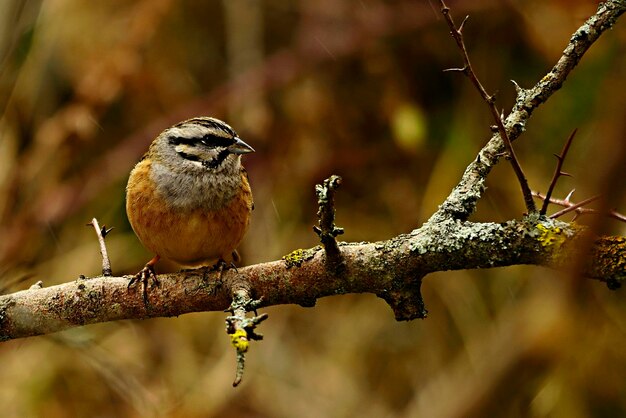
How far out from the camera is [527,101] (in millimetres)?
2391

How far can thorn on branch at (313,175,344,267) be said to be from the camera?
2150 millimetres

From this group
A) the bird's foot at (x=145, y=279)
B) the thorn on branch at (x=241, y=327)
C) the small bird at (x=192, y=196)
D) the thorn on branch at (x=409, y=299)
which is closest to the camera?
the thorn on branch at (x=241, y=327)

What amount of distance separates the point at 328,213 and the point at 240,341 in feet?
1.45

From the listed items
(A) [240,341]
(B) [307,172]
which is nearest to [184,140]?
(B) [307,172]

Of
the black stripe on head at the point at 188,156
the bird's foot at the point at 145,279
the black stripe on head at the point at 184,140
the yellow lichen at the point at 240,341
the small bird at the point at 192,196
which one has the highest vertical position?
the black stripe on head at the point at 184,140

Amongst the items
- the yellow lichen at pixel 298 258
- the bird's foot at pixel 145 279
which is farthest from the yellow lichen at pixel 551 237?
the bird's foot at pixel 145 279

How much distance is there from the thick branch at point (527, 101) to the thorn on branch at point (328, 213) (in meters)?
0.34

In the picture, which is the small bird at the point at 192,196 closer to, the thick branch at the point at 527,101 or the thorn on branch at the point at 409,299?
the thorn on branch at the point at 409,299

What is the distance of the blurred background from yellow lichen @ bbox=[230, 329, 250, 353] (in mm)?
2461

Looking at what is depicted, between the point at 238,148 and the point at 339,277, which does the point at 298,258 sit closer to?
the point at 339,277

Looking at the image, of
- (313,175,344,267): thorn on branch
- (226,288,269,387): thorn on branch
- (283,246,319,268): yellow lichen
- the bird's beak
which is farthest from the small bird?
(313,175,344,267): thorn on branch

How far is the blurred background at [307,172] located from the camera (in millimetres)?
4734

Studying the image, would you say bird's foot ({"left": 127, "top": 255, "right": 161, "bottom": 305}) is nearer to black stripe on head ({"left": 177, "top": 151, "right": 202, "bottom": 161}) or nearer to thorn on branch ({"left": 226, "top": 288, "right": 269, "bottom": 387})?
thorn on branch ({"left": 226, "top": 288, "right": 269, "bottom": 387})

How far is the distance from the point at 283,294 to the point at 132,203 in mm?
1175
